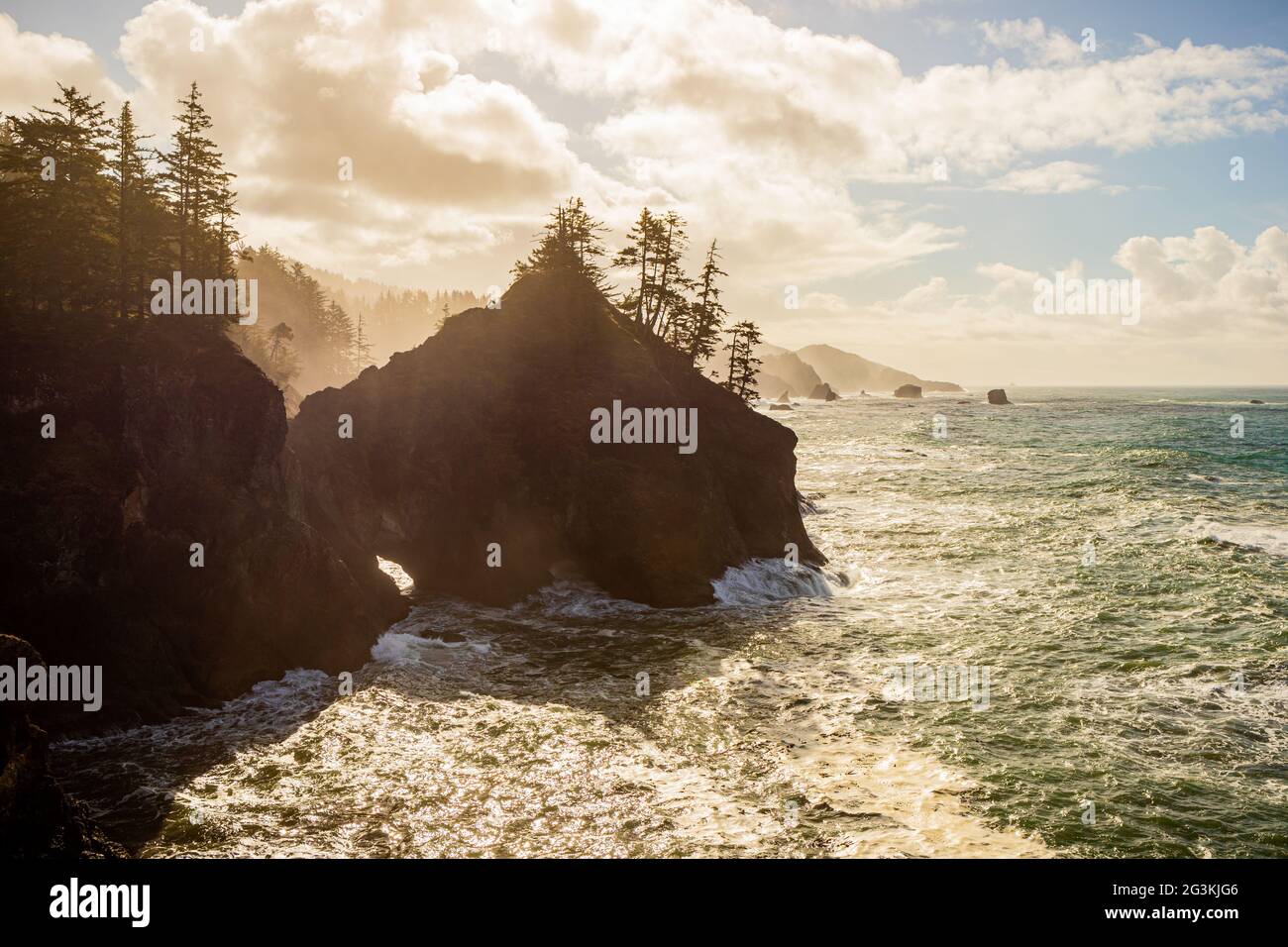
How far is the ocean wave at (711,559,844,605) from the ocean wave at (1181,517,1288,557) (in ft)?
80.2

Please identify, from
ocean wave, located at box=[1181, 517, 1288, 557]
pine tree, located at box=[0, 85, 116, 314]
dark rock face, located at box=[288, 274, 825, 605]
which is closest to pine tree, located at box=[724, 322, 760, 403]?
dark rock face, located at box=[288, 274, 825, 605]

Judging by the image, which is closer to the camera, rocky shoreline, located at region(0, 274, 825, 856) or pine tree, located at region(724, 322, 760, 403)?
rocky shoreline, located at region(0, 274, 825, 856)

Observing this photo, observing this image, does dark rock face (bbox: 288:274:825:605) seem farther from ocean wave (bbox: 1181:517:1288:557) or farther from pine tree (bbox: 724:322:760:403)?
ocean wave (bbox: 1181:517:1288:557)

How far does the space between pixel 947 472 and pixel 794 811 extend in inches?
2515

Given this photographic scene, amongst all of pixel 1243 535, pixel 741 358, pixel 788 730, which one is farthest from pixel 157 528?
pixel 1243 535

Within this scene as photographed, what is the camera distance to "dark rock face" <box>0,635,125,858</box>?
12.5m

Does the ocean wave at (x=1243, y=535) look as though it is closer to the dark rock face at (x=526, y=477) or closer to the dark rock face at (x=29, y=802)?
the dark rock face at (x=526, y=477)

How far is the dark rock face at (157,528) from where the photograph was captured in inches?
869

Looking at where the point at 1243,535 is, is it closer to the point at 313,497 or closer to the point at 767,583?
the point at 767,583

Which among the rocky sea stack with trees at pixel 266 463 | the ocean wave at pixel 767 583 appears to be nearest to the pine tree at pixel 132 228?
the rocky sea stack with trees at pixel 266 463

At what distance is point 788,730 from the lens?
2241 cm

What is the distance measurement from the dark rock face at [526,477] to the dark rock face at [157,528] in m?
7.03

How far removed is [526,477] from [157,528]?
1752 centimetres
